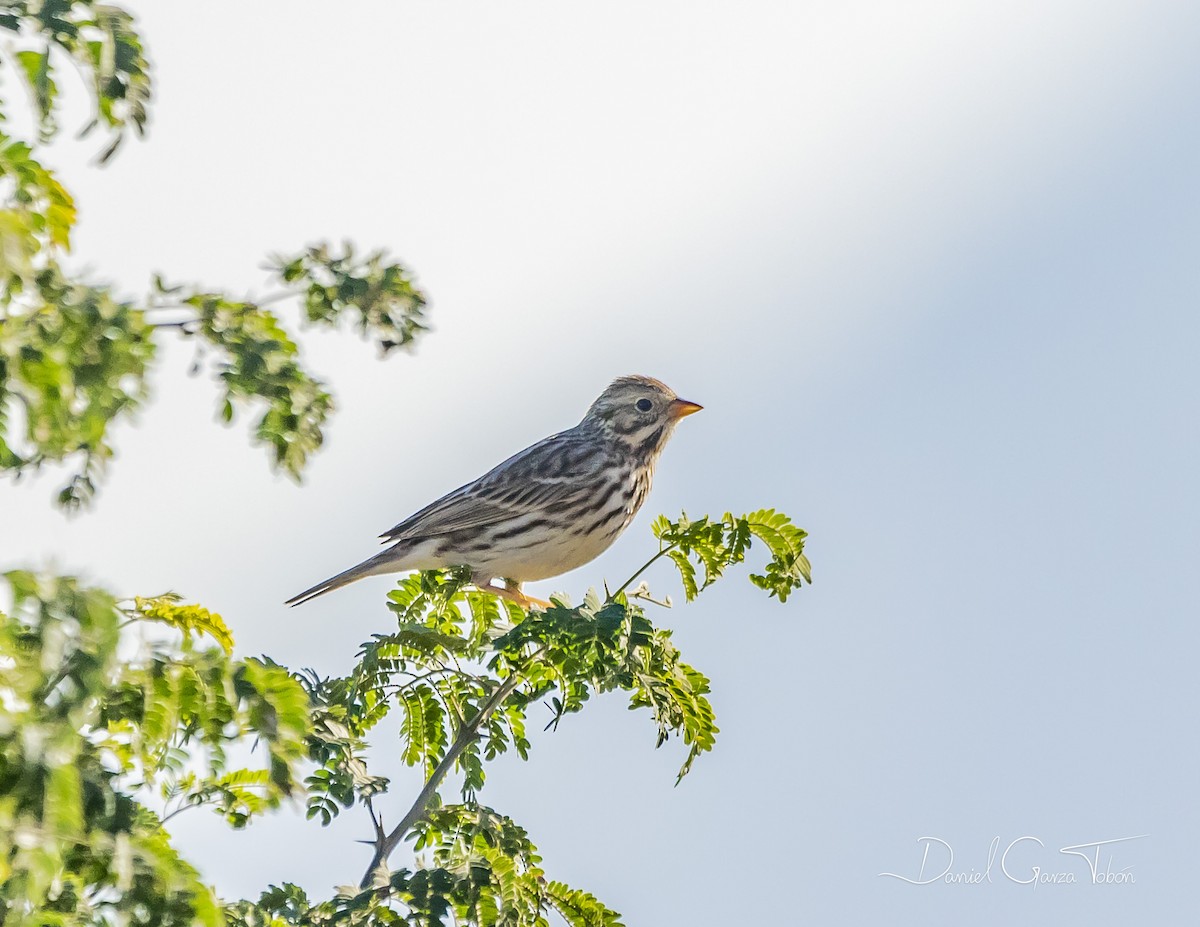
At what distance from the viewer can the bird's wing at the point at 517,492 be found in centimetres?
1033

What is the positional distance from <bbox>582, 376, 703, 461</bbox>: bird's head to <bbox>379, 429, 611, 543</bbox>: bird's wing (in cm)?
27

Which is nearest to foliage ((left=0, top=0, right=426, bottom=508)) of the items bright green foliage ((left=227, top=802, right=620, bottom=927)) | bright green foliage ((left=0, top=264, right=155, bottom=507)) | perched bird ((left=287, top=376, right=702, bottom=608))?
bright green foliage ((left=0, top=264, right=155, bottom=507))

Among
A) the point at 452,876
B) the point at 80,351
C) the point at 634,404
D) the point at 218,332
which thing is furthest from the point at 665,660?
the point at 634,404

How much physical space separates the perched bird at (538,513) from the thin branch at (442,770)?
4.10m

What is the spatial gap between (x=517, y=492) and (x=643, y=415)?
4.19ft

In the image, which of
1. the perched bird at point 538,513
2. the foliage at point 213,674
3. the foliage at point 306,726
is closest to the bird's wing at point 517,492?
the perched bird at point 538,513

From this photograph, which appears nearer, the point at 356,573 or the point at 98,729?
the point at 98,729

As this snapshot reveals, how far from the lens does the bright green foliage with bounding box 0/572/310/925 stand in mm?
2508

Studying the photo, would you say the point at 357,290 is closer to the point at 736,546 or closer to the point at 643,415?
the point at 736,546

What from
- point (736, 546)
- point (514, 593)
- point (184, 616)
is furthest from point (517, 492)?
point (184, 616)

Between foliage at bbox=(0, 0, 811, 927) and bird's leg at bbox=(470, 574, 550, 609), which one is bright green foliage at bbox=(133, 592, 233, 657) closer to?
foliage at bbox=(0, 0, 811, 927)

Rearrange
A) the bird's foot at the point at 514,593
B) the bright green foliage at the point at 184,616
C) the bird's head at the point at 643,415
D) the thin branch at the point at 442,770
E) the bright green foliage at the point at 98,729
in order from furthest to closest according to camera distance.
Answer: the bird's head at the point at 643,415 → the bird's foot at the point at 514,593 → the thin branch at the point at 442,770 → the bright green foliage at the point at 184,616 → the bright green foliage at the point at 98,729

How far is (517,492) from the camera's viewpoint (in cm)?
1055

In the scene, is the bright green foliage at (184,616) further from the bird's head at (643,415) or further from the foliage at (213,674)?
the bird's head at (643,415)
